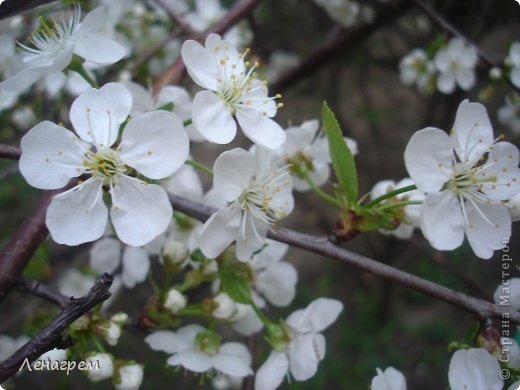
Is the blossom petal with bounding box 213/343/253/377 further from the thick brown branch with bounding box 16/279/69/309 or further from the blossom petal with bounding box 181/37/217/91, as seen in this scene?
the blossom petal with bounding box 181/37/217/91

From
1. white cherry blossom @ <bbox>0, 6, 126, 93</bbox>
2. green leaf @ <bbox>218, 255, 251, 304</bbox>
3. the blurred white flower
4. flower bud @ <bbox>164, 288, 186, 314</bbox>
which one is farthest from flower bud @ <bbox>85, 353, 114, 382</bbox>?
the blurred white flower

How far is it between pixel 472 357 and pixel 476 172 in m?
0.30

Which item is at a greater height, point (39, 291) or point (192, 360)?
point (39, 291)

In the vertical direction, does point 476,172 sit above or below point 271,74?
above

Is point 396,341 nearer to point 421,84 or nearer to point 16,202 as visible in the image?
point 421,84

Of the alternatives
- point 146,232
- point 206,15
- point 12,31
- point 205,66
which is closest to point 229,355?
point 146,232

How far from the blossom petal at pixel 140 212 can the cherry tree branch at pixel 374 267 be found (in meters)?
0.07

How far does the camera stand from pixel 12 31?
152 centimetres

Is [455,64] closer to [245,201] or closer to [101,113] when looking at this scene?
[245,201]

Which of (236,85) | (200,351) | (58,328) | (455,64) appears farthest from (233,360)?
(455,64)

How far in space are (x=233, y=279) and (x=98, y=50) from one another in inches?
16.7

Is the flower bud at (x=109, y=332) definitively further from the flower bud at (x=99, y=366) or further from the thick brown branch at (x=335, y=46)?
the thick brown branch at (x=335, y=46)

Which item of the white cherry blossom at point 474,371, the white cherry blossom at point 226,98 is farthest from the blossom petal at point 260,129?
the white cherry blossom at point 474,371

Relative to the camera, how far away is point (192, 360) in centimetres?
95
